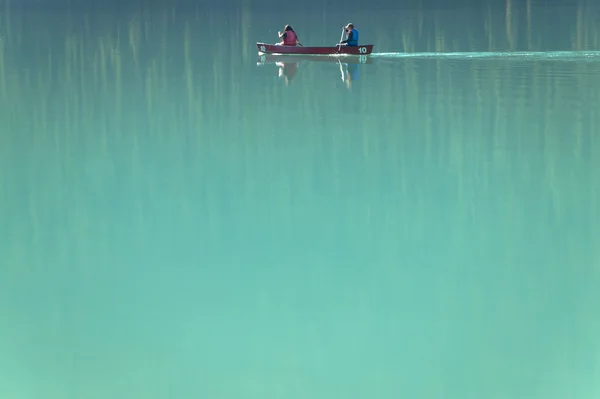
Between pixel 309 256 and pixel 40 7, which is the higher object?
pixel 40 7

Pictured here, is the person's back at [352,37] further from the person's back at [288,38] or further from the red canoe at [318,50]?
the person's back at [288,38]

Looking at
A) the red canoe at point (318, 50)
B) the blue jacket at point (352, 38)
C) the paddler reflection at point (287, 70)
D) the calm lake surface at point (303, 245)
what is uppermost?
the blue jacket at point (352, 38)

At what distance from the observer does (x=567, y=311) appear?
767cm

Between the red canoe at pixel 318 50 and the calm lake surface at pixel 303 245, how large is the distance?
28.1ft

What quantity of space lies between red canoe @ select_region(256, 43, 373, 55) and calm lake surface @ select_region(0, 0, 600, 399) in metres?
→ 8.57

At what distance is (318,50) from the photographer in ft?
98.0

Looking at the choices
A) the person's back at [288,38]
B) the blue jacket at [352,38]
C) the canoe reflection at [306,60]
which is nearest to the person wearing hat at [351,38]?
the blue jacket at [352,38]

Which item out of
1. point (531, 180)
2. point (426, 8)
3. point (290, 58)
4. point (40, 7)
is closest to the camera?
point (531, 180)

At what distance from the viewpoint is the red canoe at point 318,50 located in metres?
29.0

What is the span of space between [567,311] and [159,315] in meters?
2.81

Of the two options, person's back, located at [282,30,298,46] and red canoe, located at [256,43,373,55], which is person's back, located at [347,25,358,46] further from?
person's back, located at [282,30,298,46]

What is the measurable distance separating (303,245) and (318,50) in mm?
21192

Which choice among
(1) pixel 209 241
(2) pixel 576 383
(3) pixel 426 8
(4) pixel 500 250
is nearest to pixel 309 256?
(1) pixel 209 241

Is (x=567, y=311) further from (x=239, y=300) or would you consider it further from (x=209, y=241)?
(x=209, y=241)
